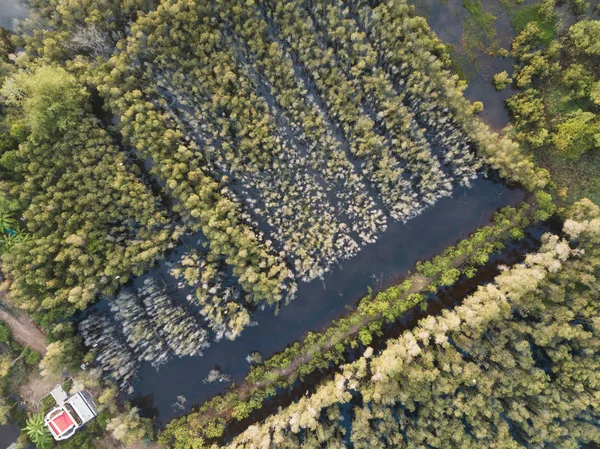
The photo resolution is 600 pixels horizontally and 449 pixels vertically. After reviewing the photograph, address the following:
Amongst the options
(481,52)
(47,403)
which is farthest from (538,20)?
(47,403)

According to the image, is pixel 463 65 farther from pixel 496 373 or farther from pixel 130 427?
pixel 130 427

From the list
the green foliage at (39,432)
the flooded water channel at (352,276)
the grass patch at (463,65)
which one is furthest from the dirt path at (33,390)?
the grass patch at (463,65)

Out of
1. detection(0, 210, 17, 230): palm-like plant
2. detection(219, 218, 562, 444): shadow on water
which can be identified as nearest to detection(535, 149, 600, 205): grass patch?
detection(219, 218, 562, 444): shadow on water

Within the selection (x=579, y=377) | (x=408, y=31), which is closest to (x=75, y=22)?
(x=408, y=31)

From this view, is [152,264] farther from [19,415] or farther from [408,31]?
[408,31]

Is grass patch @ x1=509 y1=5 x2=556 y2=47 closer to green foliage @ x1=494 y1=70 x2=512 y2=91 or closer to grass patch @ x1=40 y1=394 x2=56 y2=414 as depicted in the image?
green foliage @ x1=494 y1=70 x2=512 y2=91
